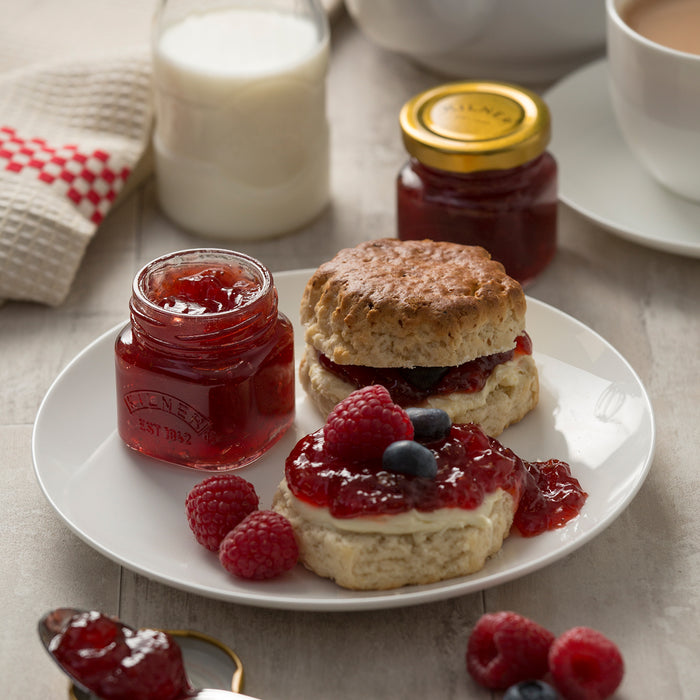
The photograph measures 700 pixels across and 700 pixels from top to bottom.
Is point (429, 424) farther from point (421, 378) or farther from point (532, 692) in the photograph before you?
point (532, 692)

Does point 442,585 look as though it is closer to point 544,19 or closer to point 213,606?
point 213,606

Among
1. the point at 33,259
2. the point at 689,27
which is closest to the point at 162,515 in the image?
the point at 33,259

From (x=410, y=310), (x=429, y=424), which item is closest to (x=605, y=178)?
(x=410, y=310)

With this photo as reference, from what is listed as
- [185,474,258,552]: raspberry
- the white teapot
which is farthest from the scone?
the white teapot

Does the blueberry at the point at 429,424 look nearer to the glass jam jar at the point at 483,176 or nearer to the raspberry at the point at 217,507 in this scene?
the raspberry at the point at 217,507

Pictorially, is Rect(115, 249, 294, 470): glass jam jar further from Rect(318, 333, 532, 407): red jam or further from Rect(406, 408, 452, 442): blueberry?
Rect(406, 408, 452, 442): blueberry
